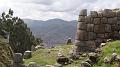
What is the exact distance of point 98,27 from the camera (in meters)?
28.8

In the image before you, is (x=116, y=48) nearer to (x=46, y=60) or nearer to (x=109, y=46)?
(x=109, y=46)

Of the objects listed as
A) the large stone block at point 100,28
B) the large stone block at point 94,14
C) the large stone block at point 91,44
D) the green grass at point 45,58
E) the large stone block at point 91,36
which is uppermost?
the large stone block at point 94,14

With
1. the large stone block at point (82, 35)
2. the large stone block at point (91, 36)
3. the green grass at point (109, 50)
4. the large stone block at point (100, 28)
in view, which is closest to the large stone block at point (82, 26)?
the large stone block at point (82, 35)

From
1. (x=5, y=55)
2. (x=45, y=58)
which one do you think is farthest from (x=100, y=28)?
(x=5, y=55)

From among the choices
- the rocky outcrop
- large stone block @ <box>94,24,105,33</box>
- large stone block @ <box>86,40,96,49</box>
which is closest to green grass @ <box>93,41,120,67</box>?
large stone block @ <box>86,40,96,49</box>

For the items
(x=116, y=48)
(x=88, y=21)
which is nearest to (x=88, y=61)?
(x=116, y=48)

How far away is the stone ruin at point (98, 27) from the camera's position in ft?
94.2

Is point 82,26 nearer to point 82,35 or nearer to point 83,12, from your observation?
point 82,35

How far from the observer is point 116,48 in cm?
2461

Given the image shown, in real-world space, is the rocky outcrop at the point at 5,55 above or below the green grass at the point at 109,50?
above

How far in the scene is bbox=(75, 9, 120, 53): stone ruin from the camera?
28.7 m

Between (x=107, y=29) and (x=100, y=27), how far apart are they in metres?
0.55

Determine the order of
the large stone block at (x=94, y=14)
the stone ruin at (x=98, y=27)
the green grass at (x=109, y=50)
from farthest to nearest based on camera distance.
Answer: the stone ruin at (x=98, y=27) → the large stone block at (x=94, y=14) → the green grass at (x=109, y=50)

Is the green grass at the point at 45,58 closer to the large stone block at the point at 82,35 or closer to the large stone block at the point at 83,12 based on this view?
the large stone block at the point at 82,35
